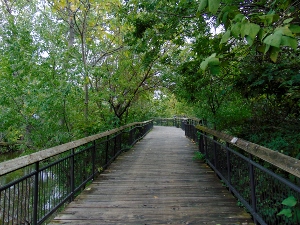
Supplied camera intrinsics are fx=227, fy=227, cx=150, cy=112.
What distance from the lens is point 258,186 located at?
9.29 feet

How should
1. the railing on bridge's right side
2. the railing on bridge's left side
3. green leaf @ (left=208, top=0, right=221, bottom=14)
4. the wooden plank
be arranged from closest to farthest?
green leaf @ (left=208, top=0, right=221, bottom=14), the wooden plank, the railing on bridge's right side, the railing on bridge's left side

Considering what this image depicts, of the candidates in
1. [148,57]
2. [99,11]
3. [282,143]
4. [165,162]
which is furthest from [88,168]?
[99,11]

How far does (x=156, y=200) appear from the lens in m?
3.55

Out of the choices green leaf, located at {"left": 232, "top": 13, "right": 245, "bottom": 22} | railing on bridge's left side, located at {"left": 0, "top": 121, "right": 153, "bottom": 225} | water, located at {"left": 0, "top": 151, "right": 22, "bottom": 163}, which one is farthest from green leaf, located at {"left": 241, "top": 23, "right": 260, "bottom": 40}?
water, located at {"left": 0, "top": 151, "right": 22, "bottom": 163}

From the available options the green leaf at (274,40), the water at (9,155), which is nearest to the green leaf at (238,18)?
the green leaf at (274,40)

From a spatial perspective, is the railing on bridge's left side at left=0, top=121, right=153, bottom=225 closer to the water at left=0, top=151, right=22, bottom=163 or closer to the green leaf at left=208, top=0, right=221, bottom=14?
the green leaf at left=208, top=0, right=221, bottom=14

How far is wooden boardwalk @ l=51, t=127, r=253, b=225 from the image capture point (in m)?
2.92

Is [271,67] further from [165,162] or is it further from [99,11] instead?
[99,11]

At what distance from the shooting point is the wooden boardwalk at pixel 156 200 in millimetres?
2920

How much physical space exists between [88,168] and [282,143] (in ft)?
11.8

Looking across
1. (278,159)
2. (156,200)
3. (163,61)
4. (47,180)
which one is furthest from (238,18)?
(163,61)

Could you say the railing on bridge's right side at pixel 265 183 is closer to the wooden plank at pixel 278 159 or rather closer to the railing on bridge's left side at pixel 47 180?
the wooden plank at pixel 278 159

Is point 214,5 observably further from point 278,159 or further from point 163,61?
point 163,61

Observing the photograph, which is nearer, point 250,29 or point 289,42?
point 289,42
